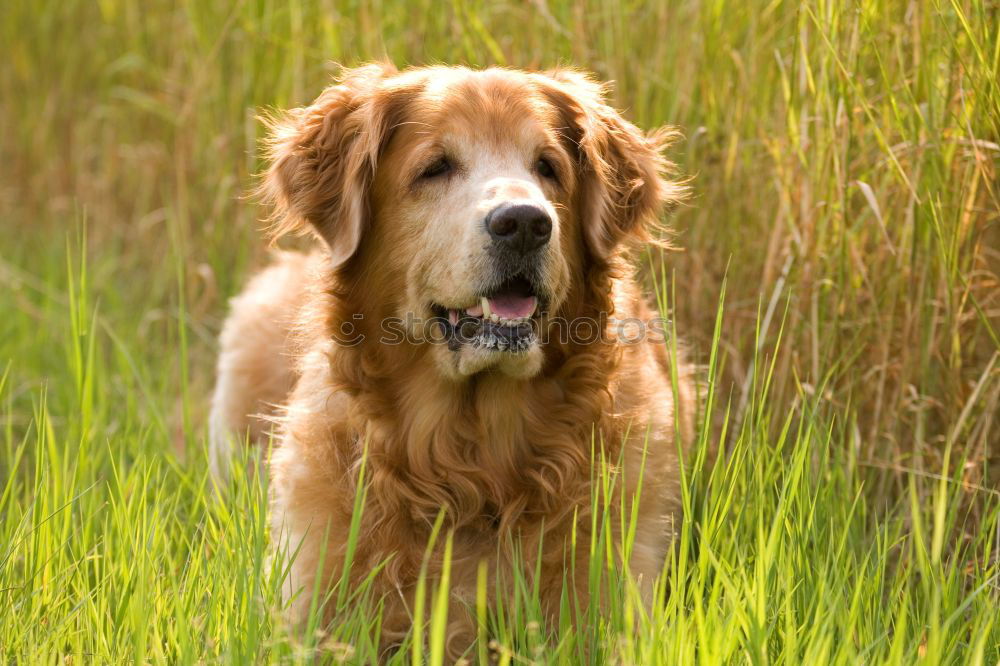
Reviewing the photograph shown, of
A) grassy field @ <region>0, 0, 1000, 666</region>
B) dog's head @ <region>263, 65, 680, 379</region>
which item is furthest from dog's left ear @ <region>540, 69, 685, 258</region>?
grassy field @ <region>0, 0, 1000, 666</region>

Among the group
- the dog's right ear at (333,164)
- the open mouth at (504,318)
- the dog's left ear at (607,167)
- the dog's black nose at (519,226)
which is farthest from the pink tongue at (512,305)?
the dog's right ear at (333,164)

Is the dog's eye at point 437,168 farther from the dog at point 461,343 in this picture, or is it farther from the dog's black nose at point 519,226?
the dog's black nose at point 519,226

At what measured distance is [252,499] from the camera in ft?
9.33

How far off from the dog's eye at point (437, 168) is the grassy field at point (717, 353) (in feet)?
2.98

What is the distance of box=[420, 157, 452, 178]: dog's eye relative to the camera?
3.25m

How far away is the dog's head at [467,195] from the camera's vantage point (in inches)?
121

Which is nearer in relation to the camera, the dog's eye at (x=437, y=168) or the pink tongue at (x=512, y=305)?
the pink tongue at (x=512, y=305)

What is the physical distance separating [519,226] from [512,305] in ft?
0.88

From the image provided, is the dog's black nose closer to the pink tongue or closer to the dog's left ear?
the pink tongue

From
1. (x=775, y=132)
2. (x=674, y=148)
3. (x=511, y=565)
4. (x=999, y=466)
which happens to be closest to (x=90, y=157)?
(x=674, y=148)

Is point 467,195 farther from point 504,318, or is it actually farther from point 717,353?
point 717,353

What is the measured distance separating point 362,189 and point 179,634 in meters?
1.43

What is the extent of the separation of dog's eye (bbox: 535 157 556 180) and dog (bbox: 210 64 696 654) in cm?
1

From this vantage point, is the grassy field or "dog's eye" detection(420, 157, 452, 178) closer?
the grassy field
